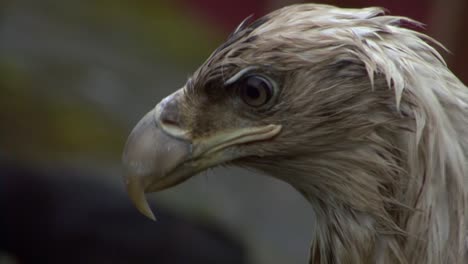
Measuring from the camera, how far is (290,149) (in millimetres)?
3648

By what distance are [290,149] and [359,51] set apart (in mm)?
378

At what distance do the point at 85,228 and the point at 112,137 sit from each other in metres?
1.92

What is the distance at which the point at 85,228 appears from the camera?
8359mm

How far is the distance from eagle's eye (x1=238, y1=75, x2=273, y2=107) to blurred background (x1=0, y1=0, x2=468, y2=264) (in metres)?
4.49

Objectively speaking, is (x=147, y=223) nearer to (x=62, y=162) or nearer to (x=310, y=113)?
(x=62, y=162)

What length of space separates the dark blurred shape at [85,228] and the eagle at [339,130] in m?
4.36

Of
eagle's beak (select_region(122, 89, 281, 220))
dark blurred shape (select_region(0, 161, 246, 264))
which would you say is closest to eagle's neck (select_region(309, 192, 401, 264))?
eagle's beak (select_region(122, 89, 281, 220))

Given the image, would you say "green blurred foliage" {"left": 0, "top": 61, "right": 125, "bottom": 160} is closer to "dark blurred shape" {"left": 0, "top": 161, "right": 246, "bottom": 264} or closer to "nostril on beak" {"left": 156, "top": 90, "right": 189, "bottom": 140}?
"dark blurred shape" {"left": 0, "top": 161, "right": 246, "bottom": 264}

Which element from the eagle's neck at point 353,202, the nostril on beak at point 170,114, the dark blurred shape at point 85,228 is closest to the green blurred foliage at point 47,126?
the dark blurred shape at point 85,228

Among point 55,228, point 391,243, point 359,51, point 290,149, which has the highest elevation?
point 359,51

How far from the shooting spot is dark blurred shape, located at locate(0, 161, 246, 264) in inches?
319

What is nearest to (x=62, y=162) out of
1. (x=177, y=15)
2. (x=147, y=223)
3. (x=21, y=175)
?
(x=21, y=175)

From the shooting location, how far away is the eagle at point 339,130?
3.46 metres

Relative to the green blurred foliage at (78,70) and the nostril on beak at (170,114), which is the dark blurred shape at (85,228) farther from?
the nostril on beak at (170,114)
